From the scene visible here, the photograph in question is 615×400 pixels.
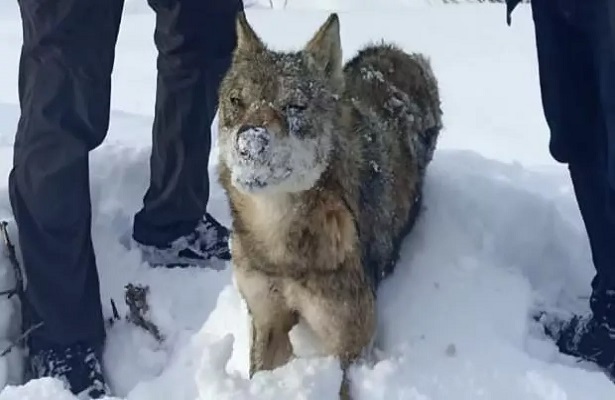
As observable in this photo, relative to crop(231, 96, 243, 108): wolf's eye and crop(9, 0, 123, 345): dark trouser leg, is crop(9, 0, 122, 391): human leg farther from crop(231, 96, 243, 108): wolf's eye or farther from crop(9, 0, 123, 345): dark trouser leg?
crop(231, 96, 243, 108): wolf's eye

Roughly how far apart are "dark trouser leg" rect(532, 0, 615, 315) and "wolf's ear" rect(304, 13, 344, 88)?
2.01ft

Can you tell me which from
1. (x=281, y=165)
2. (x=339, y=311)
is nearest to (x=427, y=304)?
(x=339, y=311)

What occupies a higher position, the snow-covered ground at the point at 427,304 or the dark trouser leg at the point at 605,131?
the dark trouser leg at the point at 605,131

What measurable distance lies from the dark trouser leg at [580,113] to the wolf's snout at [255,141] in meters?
0.98

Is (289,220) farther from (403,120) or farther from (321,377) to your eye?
(403,120)

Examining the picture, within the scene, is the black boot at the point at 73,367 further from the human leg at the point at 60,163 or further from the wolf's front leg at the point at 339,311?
the wolf's front leg at the point at 339,311

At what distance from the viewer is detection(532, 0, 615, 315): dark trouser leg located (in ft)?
9.66

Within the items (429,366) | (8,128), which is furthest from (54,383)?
(8,128)

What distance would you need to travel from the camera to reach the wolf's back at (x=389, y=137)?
10.0 ft

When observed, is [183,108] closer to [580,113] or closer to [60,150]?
[60,150]

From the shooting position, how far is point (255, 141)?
2.52 meters

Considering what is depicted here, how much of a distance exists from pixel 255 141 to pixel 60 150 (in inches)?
30.7

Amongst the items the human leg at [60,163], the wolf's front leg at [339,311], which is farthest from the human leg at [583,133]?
the human leg at [60,163]

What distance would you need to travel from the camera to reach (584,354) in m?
3.17
